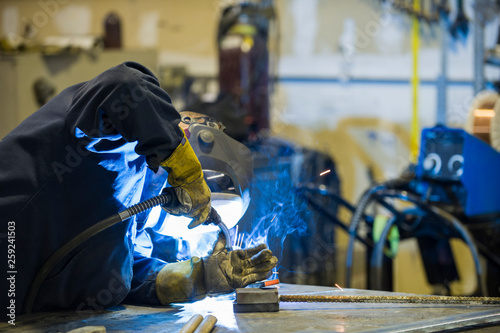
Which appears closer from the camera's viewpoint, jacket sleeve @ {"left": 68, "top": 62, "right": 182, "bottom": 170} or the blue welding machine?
jacket sleeve @ {"left": 68, "top": 62, "right": 182, "bottom": 170}

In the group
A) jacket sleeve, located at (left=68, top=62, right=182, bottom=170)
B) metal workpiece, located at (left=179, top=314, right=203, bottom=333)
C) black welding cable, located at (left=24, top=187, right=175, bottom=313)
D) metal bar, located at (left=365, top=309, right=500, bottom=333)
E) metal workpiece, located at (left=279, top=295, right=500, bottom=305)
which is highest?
jacket sleeve, located at (left=68, top=62, right=182, bottom=170)

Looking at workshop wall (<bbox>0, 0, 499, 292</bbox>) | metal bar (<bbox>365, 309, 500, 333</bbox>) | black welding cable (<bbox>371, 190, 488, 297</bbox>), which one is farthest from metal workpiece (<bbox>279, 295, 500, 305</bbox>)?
workshop wall (<bbox>0, 0, 499, 292</bbox>)

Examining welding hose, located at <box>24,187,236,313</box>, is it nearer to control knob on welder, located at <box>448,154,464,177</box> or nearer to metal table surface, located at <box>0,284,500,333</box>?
metal table surface, located at <box>0,284,500,333</box>

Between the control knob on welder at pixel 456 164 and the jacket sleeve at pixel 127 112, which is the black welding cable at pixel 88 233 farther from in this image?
the control knob on welder at pixel 456 164

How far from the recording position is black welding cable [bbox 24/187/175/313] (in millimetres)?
1657

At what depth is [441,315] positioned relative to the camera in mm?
1720

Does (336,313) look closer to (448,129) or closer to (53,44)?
(448,129)

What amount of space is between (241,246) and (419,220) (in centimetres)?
147

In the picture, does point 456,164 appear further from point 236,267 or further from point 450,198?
point 236,267

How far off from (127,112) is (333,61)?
13.9 feet

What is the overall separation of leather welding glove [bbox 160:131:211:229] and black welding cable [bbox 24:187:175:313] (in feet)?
0.13

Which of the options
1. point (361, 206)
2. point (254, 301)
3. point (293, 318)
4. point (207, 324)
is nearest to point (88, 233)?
point (207, 324)

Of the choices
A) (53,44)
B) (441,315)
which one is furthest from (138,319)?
(53,44)

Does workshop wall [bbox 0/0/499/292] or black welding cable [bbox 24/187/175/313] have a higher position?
workshop wall [bbox 0/0/499/292]
